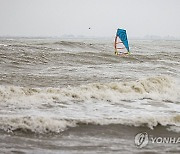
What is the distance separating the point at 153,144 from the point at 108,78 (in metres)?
6.73

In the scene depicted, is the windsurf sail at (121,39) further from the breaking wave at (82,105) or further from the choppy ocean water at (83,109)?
the breaking wave at (82,105)

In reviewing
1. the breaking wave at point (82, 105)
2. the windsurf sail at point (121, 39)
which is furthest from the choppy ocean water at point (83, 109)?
the windsurf sail at point (121, 39)

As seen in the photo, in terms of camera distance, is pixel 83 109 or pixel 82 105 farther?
pixel 82 105

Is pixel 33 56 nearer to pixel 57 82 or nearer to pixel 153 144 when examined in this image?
pixel 57 82

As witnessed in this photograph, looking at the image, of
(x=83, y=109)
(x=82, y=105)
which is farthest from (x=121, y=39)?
(x=83, y=109)

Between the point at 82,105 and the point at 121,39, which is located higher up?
the point at 121,39

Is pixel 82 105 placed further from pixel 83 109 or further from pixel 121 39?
pixel 121 39

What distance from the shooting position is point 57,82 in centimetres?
1063

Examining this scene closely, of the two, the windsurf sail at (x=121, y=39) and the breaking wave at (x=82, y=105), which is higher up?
the windsurf sail at (x=121, y=39)

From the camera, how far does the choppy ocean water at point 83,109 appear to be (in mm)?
5254

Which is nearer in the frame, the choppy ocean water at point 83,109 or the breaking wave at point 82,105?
the choppy ocean water at point 83,109

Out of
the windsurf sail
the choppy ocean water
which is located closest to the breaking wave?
the choppy ocean water

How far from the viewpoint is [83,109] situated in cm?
749

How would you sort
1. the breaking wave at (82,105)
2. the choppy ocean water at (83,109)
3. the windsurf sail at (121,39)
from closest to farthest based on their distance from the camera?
the choppy ocean water at (83,109), the breaking wave at (82,105), the windsurf sail at (121,39)
